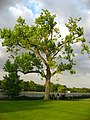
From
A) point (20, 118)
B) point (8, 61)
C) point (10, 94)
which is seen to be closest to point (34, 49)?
point (8, 61)

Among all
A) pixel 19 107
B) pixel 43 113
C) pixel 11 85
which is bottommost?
pixel 43 113

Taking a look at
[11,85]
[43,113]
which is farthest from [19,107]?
[11,85]

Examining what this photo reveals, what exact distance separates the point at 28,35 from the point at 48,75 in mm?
8017

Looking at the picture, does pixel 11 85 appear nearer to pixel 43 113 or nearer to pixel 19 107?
pixel 19 107

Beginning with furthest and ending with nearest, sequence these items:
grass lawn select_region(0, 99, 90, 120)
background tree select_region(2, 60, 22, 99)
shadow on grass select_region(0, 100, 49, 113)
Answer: background tree select_region(2, 60, 22, 99)
shadow on grass select_region(0, 100, 49, 113)
grass lawn select_region(0, 99, 90, 120)

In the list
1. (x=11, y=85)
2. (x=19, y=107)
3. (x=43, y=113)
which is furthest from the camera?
(x=11, y=85)

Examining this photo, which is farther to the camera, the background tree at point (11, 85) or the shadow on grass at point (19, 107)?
the background tree at point (11, 85)

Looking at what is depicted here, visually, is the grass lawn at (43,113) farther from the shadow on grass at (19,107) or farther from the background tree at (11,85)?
the background tree at (11,85)

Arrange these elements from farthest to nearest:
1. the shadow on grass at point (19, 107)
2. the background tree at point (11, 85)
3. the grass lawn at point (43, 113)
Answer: the background tree at point (11, 85)
the shadow on grass at point (19, 107)
the grass lawn at point (43, 113)

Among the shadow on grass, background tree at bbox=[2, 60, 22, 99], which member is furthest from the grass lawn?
background tree at bbox=[2, 60, 22, 99]

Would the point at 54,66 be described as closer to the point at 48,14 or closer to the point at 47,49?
the point at 47,49

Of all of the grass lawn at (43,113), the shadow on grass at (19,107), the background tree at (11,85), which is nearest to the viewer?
the grass lawn at (43,113)

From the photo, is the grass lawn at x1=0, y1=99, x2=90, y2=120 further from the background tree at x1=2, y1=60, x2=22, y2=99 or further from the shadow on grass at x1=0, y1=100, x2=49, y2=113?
the background tree at x1=2, y1=60, x2=22, y2=99

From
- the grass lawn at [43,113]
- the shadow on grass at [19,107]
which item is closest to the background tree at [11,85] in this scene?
the shadow on grass at [19,107]
